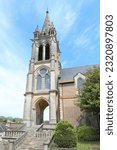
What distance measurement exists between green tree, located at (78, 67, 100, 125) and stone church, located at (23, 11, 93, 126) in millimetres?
6311

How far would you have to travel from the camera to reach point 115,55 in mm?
4914

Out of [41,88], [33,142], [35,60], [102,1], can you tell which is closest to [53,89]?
[41,88]

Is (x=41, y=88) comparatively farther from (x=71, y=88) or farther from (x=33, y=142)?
(x=33, y=142)

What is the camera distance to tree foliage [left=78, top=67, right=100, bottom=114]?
21859mm

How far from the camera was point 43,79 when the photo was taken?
34.6 meters

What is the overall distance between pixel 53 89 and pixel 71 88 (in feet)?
10.2

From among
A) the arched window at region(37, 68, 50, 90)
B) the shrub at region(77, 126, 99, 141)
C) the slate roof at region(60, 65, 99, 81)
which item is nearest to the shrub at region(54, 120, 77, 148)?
the shrub at region(77, 126, 99, 141)

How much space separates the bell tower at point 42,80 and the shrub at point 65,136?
464 inches

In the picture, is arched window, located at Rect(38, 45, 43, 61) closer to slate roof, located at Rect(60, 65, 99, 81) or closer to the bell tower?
the bell tower

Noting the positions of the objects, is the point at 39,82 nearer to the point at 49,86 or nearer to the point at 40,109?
the point at 49,86

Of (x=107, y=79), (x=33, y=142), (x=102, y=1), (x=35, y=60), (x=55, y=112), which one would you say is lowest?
(x=33, y=142)

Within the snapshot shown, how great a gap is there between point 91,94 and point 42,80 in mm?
13969

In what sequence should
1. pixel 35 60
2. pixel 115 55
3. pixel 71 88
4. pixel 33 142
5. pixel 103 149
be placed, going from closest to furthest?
pixel 103 149 < pixel 115 55 < pixel 33 142 < pixel 71 88 < pixel 35 60

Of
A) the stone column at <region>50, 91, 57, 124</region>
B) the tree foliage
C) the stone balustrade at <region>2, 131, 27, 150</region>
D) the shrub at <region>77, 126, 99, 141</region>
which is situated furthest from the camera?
the stone column at <region>50, 91, 57, 124</region>
